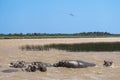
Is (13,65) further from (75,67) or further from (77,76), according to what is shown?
(77,76)

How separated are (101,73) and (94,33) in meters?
148

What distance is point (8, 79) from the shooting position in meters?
16.0

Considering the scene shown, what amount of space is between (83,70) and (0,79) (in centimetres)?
539

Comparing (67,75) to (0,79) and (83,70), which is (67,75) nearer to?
(83,70)

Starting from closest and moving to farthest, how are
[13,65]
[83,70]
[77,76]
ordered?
[77,76] < [83,70] < [13,65]

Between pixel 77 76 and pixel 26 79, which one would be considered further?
pixel 77 76

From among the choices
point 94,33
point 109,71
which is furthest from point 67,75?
point 94,33

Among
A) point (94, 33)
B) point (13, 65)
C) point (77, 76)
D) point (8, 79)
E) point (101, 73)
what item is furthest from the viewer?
point (94, 33)

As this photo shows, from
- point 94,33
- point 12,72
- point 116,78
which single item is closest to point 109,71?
point 116,78

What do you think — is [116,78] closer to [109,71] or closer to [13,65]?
[109,71]

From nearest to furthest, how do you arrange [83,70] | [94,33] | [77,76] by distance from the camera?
[77,76]
[83,70]
[94,33]

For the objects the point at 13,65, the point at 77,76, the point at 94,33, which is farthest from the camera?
the point at 94,33

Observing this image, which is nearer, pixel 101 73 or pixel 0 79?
pixel 0 79

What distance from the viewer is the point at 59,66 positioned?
21.0m
